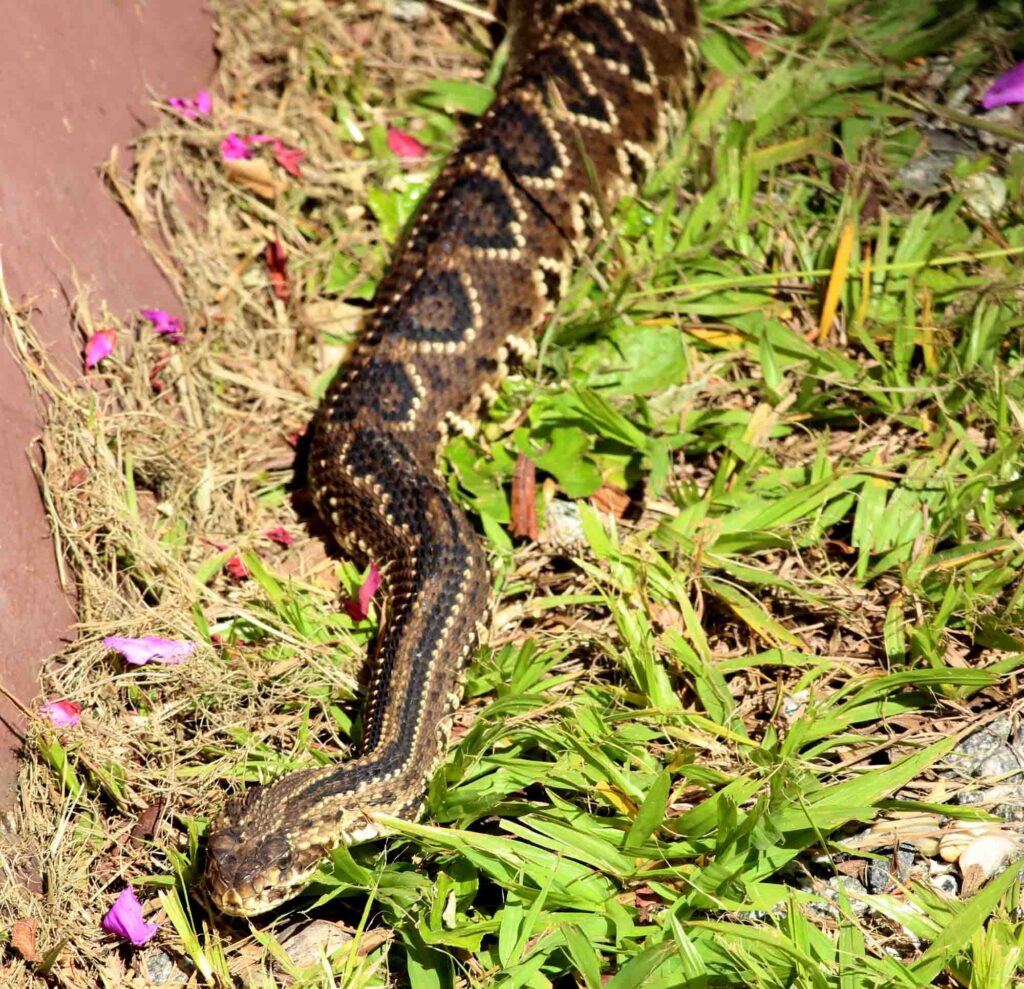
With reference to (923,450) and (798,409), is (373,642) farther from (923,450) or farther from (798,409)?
(923,450)

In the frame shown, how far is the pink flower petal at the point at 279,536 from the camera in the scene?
4.76 metres

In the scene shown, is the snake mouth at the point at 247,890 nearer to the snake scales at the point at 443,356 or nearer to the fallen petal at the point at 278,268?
the snake scales at the point at 443,356

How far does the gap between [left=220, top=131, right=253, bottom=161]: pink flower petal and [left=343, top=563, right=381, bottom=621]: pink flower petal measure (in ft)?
7.17

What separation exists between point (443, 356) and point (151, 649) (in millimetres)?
1670

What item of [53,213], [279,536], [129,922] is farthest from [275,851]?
[53,213]

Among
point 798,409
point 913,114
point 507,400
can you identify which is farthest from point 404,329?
point 913,114

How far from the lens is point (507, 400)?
5.02 metres

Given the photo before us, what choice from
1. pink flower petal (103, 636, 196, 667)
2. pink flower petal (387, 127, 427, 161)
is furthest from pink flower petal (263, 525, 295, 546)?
pink flower petal (387, 127, 427, 161)

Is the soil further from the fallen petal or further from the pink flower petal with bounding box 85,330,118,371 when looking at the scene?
the fallen petal

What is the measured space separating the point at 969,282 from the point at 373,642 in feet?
8.88

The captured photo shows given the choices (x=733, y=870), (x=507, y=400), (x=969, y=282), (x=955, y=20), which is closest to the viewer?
(x=733, y=870)

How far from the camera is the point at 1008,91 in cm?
462

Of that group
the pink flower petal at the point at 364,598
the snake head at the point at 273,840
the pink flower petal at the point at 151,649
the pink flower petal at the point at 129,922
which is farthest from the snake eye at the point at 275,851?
the pink flower petal at the point at 364,598

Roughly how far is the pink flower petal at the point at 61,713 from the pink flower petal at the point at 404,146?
3.08 m
